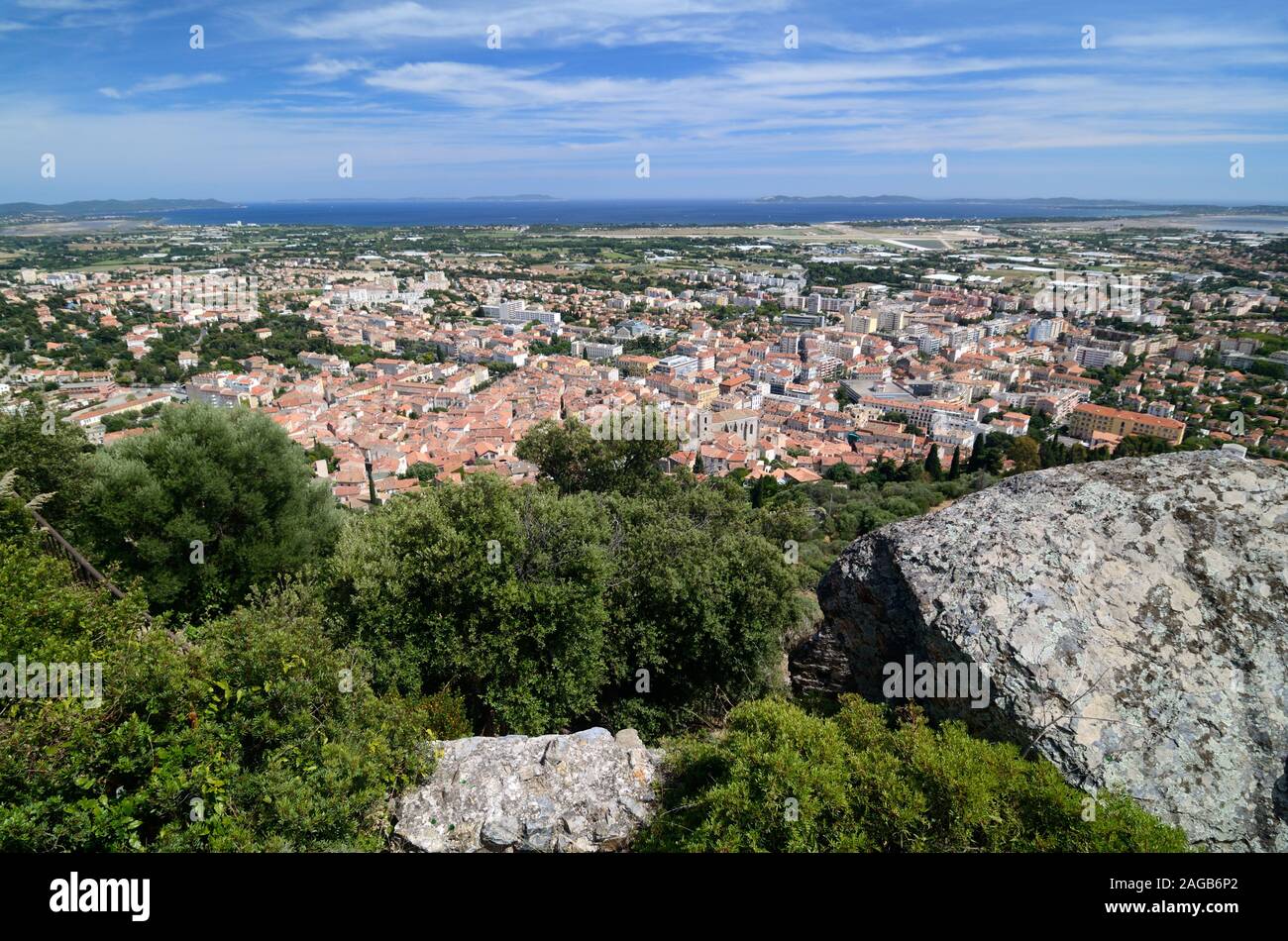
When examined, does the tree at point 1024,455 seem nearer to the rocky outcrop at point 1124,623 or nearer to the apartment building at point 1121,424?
the apartment building at point 1121,424

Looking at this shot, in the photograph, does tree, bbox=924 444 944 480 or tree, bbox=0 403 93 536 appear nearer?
tree, bbox=0 403 93 536

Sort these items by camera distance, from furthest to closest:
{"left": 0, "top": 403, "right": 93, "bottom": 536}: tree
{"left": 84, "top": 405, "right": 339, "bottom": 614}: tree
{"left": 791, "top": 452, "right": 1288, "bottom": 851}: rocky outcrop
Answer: {"left": 0, "top": 403, "right": 93, "bottom": 536}: tree, {"left": 84, "top": 405, "right": 339, "bottom": 614}: tree, {"left": 791, "top": 452, "right": 1288, "bottom": 851}: rocky outcrop

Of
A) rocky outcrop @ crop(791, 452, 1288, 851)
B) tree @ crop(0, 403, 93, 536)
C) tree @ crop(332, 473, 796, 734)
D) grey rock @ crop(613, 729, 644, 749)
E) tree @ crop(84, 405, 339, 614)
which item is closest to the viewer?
rocky outcrop @ crop(791, 452, 1288, 851)

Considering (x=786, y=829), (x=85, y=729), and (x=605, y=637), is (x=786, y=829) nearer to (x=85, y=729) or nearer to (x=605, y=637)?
(x=85, y=729)

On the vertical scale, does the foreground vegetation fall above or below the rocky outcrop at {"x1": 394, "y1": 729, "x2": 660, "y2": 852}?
above

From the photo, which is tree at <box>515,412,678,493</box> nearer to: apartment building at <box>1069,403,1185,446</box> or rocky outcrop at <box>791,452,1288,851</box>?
rocky outcrop at <box>791,452,1288,851</box>

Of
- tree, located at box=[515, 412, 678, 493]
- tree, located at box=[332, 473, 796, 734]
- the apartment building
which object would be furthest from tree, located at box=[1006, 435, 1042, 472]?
tree, located at box=[332, 473, 796, 734]

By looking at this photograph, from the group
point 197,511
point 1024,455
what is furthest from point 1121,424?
point 197,511
